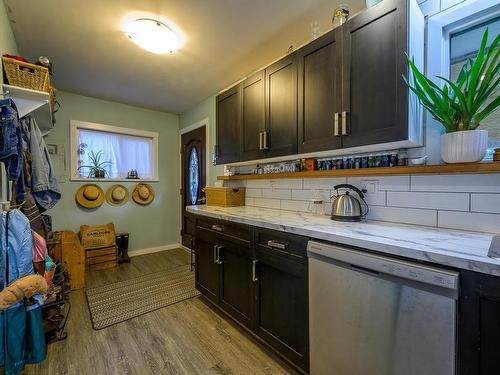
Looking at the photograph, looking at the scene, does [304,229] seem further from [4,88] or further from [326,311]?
[4,88]

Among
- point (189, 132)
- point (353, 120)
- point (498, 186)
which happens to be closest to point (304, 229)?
point (353, 120)

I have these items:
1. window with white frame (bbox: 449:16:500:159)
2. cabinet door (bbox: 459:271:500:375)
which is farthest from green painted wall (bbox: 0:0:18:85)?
window with white frame (bbox: 449:16:500:159)

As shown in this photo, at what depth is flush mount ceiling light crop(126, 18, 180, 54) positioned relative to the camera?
70.9 inches

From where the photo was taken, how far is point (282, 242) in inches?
56.3

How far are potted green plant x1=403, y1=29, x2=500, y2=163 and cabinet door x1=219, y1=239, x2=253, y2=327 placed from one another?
1.32 metres

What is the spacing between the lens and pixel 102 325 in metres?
1.92

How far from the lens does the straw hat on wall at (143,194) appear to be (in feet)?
12.3

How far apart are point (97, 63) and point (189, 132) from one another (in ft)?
5.36

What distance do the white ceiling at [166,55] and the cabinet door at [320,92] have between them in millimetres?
371

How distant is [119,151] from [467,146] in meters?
4.06

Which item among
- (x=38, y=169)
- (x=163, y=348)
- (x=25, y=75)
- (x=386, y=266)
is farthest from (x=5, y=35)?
(x=386, y=266)

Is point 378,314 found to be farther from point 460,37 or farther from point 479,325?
point 460,37

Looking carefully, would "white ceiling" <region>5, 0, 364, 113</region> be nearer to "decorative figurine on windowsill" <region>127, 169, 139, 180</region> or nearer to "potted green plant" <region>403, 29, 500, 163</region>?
"potted green plant" <region>403, 29, 500, 163</region>

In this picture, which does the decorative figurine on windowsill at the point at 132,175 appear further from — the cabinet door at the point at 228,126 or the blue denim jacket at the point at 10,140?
the blue denim jacket at the point at 10,140
